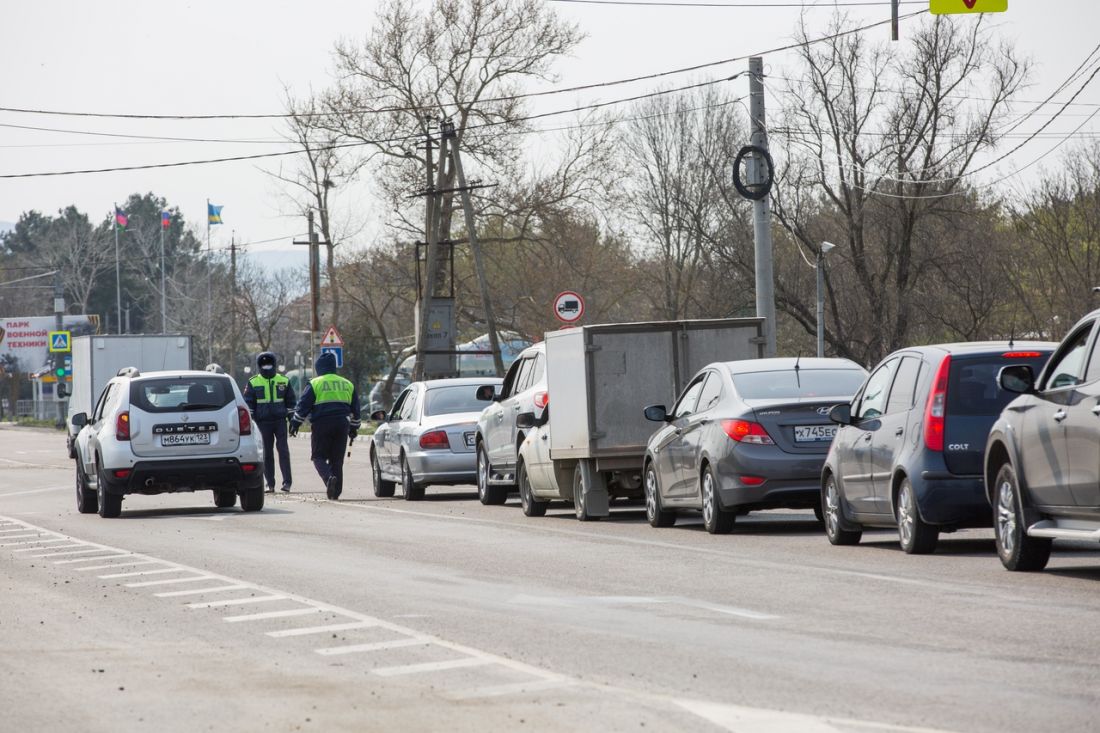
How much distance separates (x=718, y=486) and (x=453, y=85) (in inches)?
1644

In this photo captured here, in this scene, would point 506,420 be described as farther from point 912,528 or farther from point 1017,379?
point 1017,379

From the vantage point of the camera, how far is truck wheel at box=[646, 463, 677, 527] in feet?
57.3

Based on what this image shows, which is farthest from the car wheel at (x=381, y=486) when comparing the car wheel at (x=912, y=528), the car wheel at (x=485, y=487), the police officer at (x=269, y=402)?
the car wheel at (x=912, y=528)

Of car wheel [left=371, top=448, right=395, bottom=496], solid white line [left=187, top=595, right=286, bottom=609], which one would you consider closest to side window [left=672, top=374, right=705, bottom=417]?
solid white line [left=187, top=595, right=286, bottom=609]

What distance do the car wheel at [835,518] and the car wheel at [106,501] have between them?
9.59 metres

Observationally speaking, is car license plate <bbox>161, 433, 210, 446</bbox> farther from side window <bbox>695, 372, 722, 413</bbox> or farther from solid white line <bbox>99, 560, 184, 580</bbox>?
solid white line <bbox>99, 560, 184, 580</bbox>

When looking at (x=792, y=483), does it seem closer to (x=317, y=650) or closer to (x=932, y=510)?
(x=932, y=510)

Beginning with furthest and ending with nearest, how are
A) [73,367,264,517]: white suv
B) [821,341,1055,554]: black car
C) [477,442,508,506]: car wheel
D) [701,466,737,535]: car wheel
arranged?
1. [477,442,508,506]: car wheel
2. [73,367,264,517]: white suv
3. [701,466,737,535]: car wheel
4. [821,341,1055,554]: black car

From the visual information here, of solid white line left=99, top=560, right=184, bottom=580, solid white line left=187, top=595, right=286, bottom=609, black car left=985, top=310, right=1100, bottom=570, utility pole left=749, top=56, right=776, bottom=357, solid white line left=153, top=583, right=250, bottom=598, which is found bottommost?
solid white line left=187, top=595, right=286, bottom=609

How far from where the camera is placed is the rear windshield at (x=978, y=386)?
1314cm

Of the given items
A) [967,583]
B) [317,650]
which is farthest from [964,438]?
[317,650]

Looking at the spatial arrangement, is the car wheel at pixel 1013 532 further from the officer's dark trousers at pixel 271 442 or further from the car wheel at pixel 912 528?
the officer's dark trousers at pixel 271 442

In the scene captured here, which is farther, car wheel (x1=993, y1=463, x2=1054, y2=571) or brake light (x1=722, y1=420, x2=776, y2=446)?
brake light (x1=722, y1=420, x2=776, y2=446)

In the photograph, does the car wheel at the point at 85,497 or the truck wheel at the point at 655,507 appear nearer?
the truck wheel at the point at 655,507
